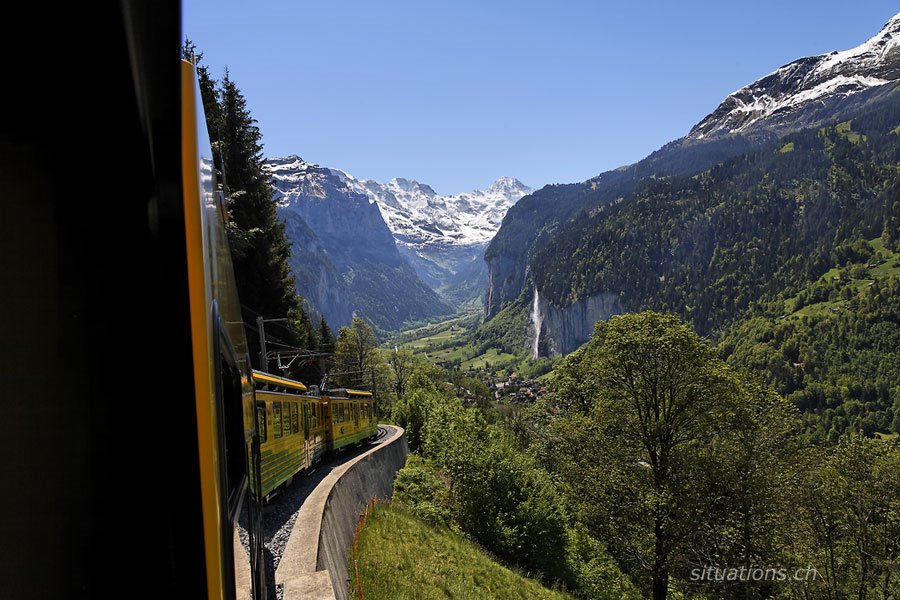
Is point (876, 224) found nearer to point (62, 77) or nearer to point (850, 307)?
point (850, 307)

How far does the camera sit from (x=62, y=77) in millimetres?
1389

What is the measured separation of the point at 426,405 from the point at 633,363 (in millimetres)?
31373

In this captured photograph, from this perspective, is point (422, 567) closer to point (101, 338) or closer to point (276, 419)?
point (276, 419)

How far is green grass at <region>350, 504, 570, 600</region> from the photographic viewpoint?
1189 centimetres

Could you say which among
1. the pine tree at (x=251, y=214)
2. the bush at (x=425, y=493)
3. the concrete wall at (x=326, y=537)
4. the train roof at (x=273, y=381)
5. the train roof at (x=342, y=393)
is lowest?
the bush at (x=425, y=493)

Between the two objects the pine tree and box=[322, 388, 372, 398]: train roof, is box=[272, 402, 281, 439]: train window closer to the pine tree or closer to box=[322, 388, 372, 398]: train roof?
box=[322, 388, 372, 398]: train roof

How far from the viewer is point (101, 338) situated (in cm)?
144

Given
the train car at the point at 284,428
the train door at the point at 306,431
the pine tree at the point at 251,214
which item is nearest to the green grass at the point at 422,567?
the train car at the point at 284,428

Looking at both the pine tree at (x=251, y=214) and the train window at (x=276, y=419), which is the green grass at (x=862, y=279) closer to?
the pine tree at (x=251, y=214)

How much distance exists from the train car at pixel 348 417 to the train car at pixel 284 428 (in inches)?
75.8

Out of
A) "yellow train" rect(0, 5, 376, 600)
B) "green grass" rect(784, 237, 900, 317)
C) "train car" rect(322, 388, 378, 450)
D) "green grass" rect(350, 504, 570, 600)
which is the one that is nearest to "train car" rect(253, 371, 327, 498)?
"train car" rect(322, 388, 378, 450)

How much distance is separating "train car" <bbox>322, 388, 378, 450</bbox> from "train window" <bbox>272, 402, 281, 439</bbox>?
26.7 ft

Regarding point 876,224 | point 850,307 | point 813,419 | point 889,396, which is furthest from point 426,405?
point 876,224

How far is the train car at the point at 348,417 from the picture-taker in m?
23.6
